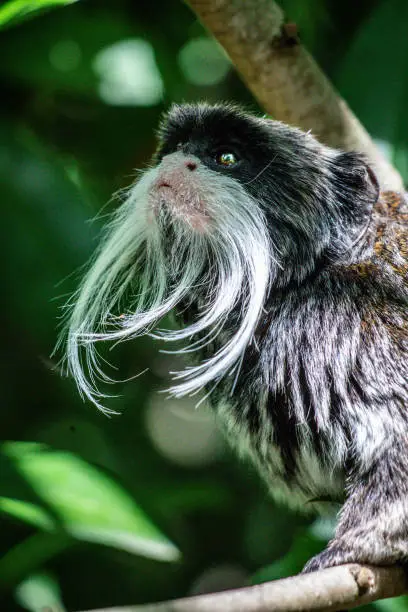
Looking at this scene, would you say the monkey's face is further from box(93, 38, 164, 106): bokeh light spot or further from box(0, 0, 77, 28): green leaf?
box(93, 38, 164, 106): bokeh light spot

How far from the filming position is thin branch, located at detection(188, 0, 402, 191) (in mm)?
2303

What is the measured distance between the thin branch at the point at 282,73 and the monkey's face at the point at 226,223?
0.84 ft

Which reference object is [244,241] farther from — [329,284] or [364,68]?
[364,68]

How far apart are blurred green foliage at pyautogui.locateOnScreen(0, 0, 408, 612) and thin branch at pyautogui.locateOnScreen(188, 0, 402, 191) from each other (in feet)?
0.76

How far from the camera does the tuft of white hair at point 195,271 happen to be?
2.04 meters

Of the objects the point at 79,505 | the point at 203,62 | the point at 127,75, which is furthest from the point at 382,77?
the point at 79,505

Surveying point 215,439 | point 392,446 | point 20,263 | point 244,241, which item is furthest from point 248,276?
point 215,439

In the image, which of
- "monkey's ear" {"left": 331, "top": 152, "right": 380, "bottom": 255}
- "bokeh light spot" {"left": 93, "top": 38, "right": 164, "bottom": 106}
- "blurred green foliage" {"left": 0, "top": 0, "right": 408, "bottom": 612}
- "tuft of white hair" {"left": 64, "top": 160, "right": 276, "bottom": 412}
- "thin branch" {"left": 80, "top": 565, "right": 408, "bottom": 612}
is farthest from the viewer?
"bokeh light spot" {"left": 93, "top": 38, "right": 164, "bottom": 106}

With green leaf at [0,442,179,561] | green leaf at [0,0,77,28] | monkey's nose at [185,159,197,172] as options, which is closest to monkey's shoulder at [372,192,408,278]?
monkey's nose at [185,159,197,172]

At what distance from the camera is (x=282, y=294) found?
6.88ft

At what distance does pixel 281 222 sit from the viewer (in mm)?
2115

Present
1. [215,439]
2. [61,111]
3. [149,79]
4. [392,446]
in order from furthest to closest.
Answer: [215,439] < [61,111] < [149,79] < [392,446]

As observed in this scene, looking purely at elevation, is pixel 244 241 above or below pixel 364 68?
below

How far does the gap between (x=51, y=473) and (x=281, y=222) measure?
0.81 metres
